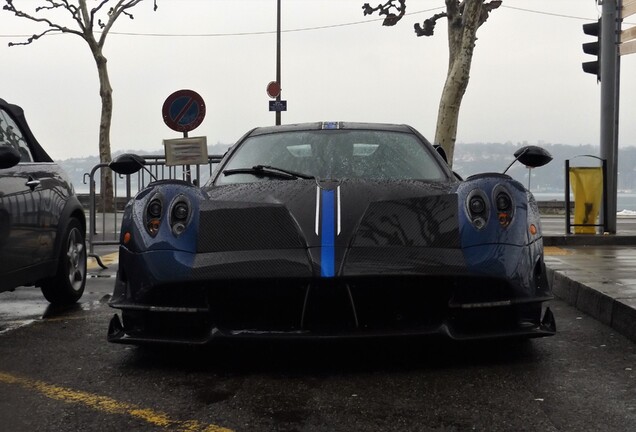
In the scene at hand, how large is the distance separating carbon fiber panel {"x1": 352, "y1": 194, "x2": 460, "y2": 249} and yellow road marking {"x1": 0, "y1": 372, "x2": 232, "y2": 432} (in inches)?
44.9

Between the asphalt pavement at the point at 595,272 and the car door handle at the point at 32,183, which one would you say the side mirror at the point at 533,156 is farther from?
the car door handle at the point at 32,183

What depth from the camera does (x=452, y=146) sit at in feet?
64.6

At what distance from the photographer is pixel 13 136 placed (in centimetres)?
595

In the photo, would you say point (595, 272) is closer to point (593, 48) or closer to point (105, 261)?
point (105, 261)

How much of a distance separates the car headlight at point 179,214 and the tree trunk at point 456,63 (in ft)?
47.0

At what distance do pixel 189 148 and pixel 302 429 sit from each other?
931 centimetres

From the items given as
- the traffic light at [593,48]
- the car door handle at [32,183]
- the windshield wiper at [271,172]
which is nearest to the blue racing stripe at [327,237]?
the windshield wiper at [271,172]

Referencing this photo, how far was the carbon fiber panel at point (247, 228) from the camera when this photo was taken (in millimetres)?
3928

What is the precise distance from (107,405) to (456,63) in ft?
52.5

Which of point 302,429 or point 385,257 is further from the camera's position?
point 385,257

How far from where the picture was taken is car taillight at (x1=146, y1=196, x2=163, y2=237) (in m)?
4.16

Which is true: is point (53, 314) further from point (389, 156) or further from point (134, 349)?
point (389, 156)

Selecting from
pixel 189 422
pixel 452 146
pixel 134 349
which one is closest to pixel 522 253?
pixel 189 422

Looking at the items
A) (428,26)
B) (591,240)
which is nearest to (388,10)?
(428,26)
